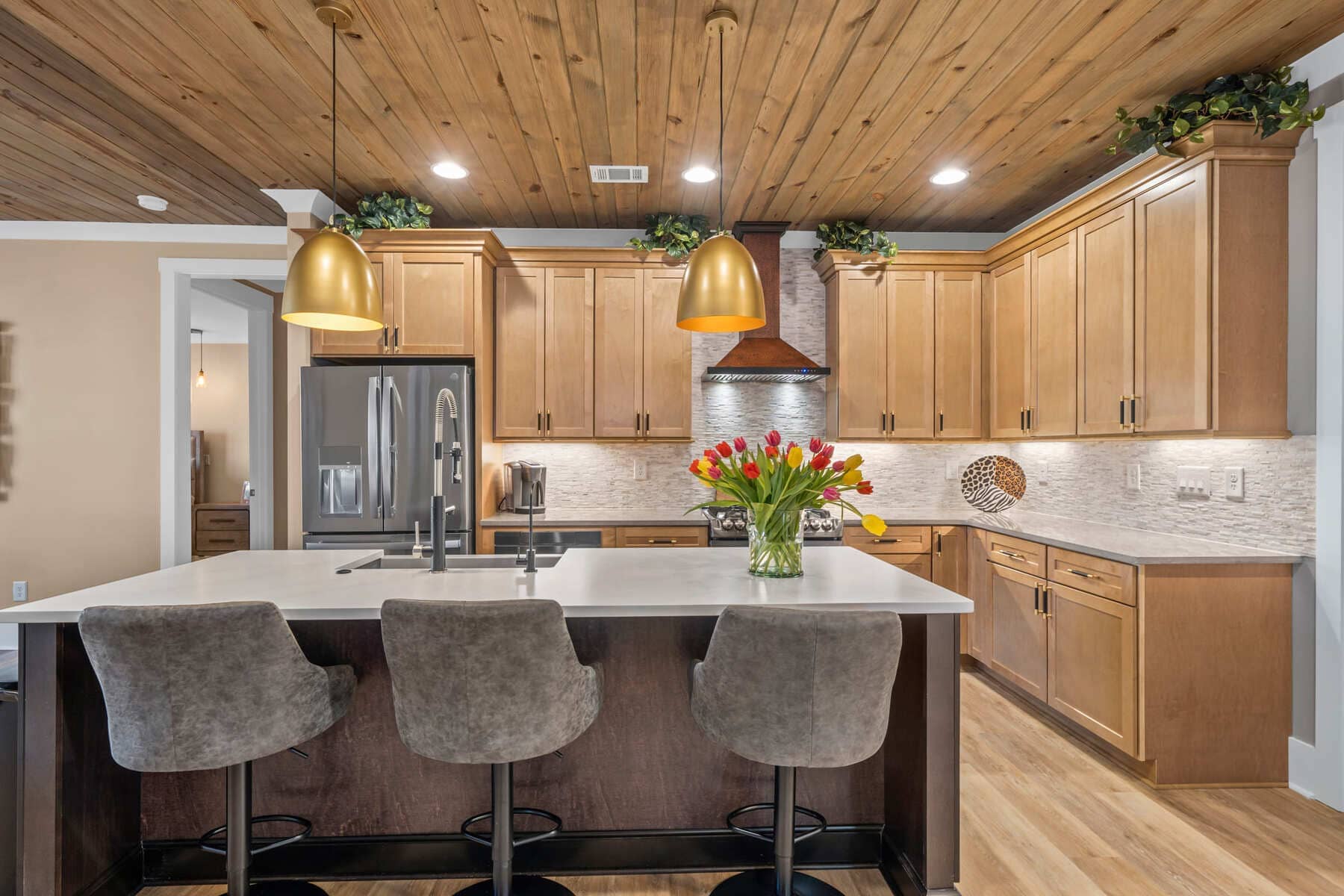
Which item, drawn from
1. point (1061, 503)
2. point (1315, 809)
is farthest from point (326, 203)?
point (1315, 809)

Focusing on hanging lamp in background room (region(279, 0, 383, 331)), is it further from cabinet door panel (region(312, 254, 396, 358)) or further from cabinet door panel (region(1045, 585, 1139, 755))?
cabinet door panel (region(1045, 585, 1139, 755))

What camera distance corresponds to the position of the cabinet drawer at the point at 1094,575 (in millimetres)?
2609

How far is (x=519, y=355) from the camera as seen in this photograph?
13.2 ft

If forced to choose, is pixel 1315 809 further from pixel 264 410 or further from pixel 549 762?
pixel 264 410

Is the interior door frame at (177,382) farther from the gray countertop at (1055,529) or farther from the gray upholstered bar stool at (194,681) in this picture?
the gray upholstered bar stool at (194,681)

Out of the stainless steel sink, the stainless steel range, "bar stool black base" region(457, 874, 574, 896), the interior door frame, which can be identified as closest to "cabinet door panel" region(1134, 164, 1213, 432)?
the stainless steel range

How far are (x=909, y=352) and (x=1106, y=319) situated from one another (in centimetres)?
120

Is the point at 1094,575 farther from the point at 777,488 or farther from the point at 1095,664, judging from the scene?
the point at 777,488

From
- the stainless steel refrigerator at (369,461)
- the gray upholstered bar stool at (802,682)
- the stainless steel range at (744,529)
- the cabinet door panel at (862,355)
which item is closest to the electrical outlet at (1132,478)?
the cabinet door panel at (862,355)

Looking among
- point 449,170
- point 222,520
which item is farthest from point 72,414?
point 222,520

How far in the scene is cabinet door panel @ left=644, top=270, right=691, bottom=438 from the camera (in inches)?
161

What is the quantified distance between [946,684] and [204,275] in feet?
15.7

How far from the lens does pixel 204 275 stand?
14.2ft

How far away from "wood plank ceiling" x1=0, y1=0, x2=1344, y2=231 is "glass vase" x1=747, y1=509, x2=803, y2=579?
62.6 inches
